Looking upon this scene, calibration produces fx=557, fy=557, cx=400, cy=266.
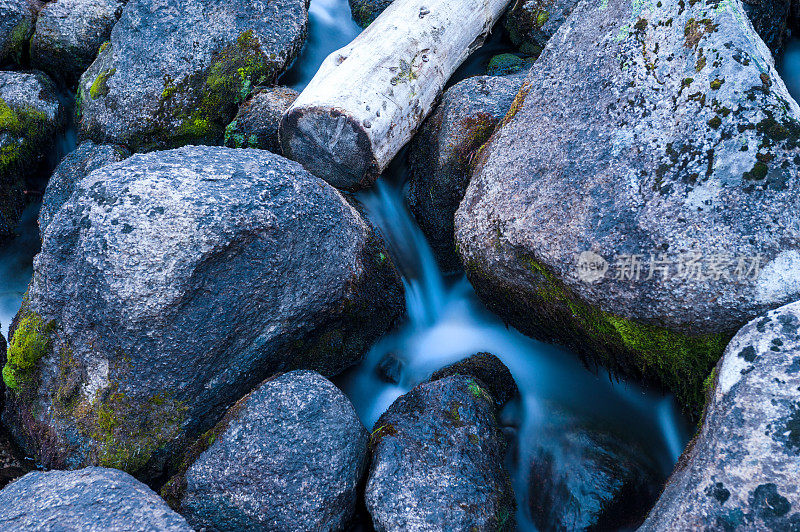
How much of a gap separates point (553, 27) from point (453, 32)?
1.06m

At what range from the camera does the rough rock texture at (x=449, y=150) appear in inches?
161

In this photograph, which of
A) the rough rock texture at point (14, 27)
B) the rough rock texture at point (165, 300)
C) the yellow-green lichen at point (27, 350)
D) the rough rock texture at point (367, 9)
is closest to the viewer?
the rough rock texture at point (165, 300)

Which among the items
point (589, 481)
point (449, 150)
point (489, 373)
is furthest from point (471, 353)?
point (449, 150)

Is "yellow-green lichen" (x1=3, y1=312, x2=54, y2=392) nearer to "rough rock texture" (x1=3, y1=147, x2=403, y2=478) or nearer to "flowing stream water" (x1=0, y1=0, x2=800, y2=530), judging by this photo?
"rough rock texture" (x1=3, y1=147, x2=403, y2=478)

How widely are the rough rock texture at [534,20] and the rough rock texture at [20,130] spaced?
434 centimetres

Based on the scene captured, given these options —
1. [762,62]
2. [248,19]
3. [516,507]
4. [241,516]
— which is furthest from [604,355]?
[248,19]

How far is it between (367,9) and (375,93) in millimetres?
2041

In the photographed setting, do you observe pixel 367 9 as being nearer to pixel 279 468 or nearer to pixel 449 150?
pixel 449 150

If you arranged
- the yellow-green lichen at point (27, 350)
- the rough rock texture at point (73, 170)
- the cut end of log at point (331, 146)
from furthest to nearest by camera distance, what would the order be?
the rough rock texture at point (73, 170) < the cut end of log at point (331, 146) < the yellow-green lichen at point (27, 350)

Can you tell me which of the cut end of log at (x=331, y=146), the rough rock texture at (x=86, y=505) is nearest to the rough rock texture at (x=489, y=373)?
the cut end of log at (x=331, y=146)

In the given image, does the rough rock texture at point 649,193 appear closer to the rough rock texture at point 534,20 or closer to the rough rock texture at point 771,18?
the rough rock texture at point 771,18

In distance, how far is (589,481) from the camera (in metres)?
3.21

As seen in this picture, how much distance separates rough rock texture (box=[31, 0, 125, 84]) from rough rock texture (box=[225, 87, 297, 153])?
76.8 inches

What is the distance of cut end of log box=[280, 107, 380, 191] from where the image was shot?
153 inches
